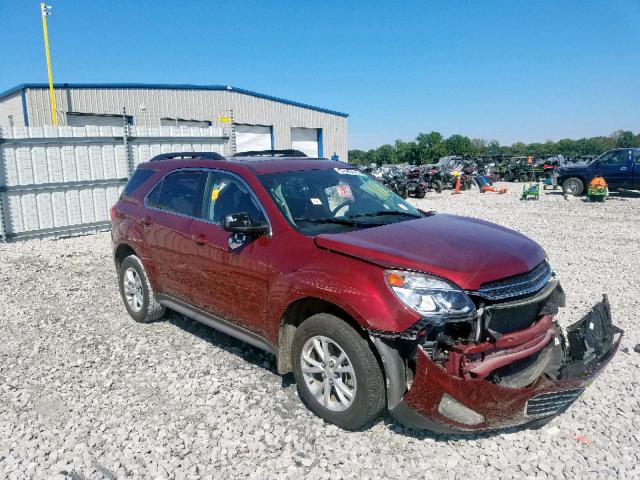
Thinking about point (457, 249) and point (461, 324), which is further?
point (457, 249)

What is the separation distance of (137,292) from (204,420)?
7.62 feet

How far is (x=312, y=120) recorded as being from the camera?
3153 centimetres

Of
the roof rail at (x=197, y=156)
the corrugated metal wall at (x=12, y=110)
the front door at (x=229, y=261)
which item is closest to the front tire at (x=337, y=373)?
the front door at (x=229, y=261)

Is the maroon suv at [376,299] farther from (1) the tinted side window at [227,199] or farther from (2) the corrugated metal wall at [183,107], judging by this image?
(2) the corrugated metal wall at [183,107]

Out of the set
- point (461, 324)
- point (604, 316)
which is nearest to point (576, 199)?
point (604, 316)

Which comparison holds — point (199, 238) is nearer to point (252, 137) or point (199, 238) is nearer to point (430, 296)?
point (430, 296)

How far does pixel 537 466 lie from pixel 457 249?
1349 mm

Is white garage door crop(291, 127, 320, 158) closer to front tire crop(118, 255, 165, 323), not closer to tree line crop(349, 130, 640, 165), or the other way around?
front tire crop(118, 255, 165, 323)

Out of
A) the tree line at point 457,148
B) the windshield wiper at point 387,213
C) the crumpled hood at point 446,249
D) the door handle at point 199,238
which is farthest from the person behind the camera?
the tree line at point 457,148

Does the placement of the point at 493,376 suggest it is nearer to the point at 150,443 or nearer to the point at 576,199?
the point at 150,443

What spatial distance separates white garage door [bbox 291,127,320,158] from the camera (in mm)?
30541

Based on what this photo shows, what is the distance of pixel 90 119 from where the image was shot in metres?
20.7

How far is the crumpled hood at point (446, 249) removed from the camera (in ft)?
9.43

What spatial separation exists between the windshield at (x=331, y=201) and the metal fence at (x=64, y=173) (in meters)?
8.91
